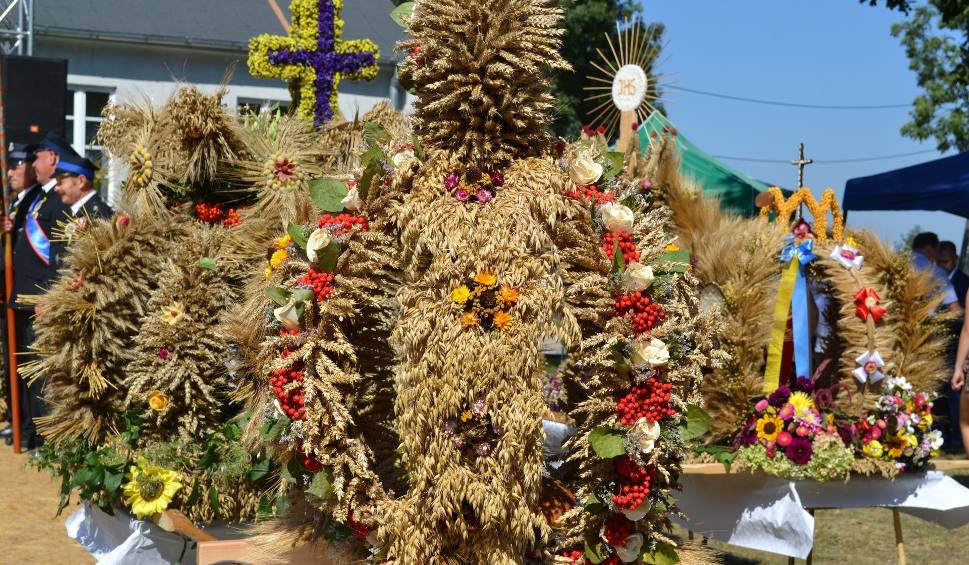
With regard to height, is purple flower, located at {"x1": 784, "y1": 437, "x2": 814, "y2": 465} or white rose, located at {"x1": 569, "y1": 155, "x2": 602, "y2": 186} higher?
white rose, located at {"x1": 569, "y1": 155, "x2": 602, "y2": 186}

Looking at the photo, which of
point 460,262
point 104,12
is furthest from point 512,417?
point 104,12

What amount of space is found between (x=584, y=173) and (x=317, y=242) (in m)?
0.80

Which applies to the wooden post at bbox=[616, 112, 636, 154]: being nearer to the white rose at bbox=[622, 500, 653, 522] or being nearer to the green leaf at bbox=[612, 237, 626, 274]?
the green leaf at bbox=[612, 237, 626, 274]

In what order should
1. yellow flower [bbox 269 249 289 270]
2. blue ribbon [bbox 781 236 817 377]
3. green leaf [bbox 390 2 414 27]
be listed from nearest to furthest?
green leaf [bbox 390 2 414 27] → yellow flower [bbox 269 249 289 270] → blue ribbon [bbox 781 236 817 377]

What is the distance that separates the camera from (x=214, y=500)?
4.07 meters

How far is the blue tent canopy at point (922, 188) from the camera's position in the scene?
330 inches

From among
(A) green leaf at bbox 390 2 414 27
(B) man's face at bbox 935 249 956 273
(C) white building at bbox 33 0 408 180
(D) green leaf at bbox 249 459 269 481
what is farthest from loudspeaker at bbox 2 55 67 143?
(B) man's face at bbox 935 249 956 273

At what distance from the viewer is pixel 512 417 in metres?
2.74

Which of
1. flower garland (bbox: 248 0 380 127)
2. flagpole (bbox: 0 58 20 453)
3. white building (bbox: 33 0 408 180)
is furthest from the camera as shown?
white building (bbox: 33 0 408 180)

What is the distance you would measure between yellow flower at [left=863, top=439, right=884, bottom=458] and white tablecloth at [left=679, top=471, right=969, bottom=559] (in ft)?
0.36

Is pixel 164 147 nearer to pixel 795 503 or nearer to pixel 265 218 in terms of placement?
pixel 265 218

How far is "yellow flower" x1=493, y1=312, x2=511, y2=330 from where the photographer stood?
2787 millimetres

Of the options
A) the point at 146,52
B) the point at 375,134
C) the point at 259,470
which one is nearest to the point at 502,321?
the point at 375,134

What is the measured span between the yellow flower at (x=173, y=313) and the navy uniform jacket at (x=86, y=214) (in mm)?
577
